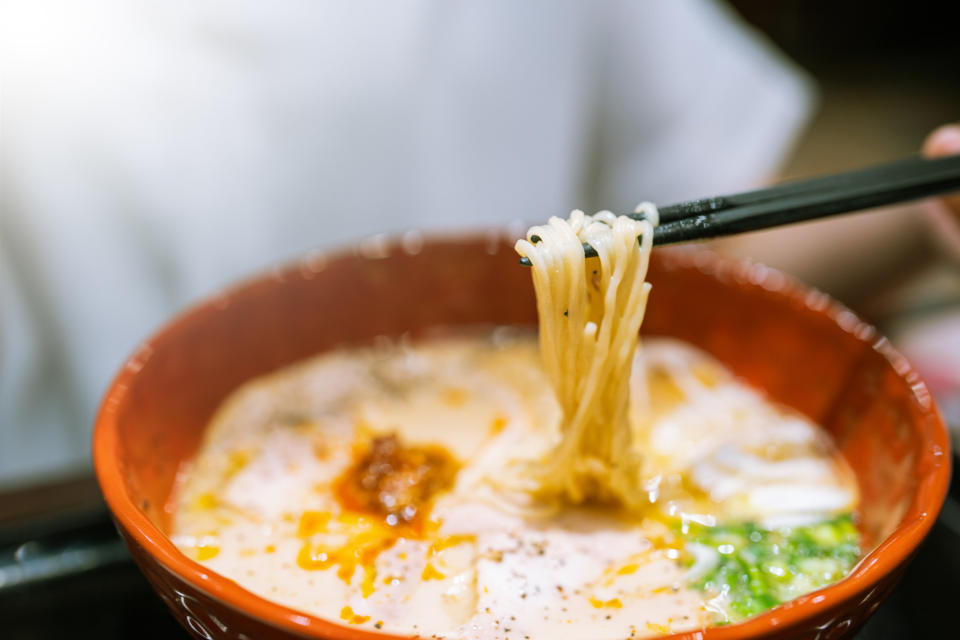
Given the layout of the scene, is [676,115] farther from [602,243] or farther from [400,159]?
[602,243]

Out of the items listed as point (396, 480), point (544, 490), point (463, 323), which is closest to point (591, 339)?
point (544, 490)

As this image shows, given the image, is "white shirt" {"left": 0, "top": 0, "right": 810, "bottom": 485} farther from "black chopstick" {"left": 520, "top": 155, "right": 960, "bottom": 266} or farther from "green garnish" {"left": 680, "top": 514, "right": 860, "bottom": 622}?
"green garnish" {"left": 680, "top": 514, "right": 860, "bottom": 622}

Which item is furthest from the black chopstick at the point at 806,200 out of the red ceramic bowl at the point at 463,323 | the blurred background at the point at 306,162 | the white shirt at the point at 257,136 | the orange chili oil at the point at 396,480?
the white shirt at the point at 257,136

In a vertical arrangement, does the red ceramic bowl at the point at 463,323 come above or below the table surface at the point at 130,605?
above

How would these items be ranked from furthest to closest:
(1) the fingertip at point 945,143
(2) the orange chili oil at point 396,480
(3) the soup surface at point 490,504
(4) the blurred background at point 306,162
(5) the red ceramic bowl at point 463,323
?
(4) the blurred background at point 306,162 < (1) the fingertip at point 945,143 < (2) the orange chili oil at point 396,480 < (3) the soup surface at point 490,504 < (5) the red ceramic bowl at point 463,323

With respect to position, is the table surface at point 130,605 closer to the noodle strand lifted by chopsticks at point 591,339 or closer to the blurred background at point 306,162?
the blurred background at point 306,162

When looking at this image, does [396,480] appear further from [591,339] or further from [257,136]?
[257,136]
